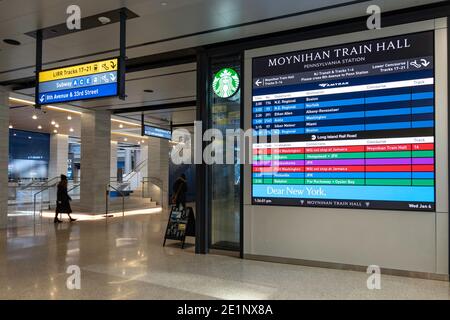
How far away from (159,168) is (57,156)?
6631mm

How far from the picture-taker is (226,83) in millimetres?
5715

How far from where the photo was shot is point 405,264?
442 cm

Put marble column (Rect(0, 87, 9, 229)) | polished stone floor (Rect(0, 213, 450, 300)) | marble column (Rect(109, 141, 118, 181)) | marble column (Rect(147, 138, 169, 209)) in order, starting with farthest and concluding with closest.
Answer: marble column (Rect(109, 141, 118, 181)) → marble column (Rect(147, 138, 169, 209)) → marble column (Rect(0, 87, 9, 229)) → polished stone floor (Rect(0, 213, 450, 300))

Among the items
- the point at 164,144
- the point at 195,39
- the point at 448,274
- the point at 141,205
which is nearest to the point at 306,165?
the point at 448,274

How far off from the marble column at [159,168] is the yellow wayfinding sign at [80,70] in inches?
403

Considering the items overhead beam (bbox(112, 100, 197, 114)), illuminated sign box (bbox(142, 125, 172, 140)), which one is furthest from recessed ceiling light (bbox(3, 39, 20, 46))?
illuminated sign box (bbox(142, 125, 172, 140))

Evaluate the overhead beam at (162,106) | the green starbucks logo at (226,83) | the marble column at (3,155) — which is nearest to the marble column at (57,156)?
the overhead beam at (162,106)

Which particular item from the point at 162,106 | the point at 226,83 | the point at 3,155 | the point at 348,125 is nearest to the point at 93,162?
the point at 3,155

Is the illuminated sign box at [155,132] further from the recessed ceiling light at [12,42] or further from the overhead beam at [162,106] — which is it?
the recessed ceiling light at [12,42]

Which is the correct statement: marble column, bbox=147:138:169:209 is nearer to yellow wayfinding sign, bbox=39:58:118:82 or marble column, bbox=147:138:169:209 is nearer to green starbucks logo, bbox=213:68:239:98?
green starbucks logo, bbox=213:68:239:98

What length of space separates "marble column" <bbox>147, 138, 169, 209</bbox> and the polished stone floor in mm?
8646

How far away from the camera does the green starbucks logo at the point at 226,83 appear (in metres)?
5.64

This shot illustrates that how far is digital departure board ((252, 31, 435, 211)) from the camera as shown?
443 centimetres

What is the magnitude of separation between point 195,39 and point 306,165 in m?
2.60
